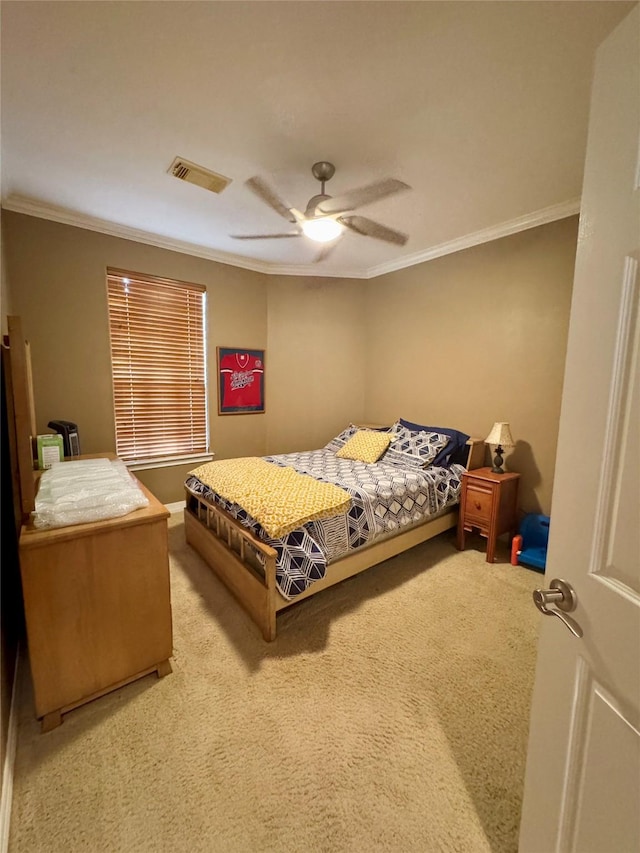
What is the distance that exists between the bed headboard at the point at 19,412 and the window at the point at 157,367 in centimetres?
192

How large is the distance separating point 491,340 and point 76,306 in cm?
371

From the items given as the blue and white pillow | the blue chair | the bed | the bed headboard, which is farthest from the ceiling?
the blue chair

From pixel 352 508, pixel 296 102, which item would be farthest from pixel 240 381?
pixel 296 102

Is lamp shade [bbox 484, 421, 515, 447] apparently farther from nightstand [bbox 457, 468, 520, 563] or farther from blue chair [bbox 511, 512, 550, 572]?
blue chair [bbox 511, 512, 550, 572]

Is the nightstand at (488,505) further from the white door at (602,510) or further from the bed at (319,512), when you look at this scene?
the white door at (602,510)

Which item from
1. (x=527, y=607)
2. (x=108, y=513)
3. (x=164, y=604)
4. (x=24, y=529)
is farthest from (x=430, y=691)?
(x=24, y=529)

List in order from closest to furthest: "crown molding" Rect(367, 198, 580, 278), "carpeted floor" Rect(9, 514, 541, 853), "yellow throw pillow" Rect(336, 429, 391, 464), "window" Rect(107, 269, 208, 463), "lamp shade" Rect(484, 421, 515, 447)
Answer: "carpeted floor" Rect(9, 514, 541, 853) < "crown molding" Rect(367, 198, 580, 278) < "lamp shade" Rect(484, 421, 515, 447) < "window" Rect(107, 269, 208, 463) < "yellow throw pillow" Rect(336, 429, 391, 464)

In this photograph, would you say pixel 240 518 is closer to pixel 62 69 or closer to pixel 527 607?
pixel 527 607

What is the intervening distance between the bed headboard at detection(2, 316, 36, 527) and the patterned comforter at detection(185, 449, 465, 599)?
3.34ft

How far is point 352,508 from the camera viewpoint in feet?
7.18

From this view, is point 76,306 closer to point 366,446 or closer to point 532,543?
point 366,446

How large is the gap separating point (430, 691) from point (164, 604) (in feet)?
4.30

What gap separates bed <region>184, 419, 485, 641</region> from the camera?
72.4 inches

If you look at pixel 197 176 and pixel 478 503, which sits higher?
pixel 197 176
